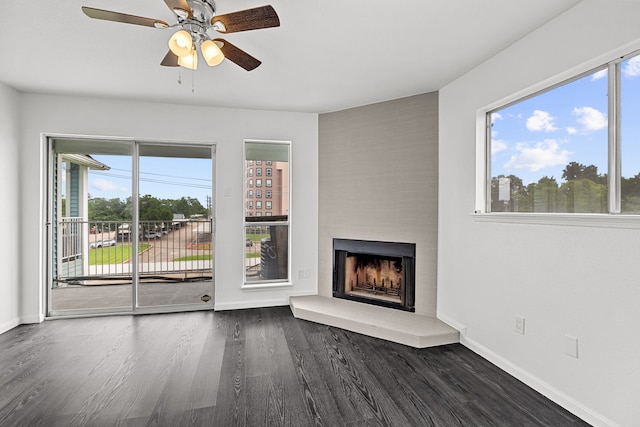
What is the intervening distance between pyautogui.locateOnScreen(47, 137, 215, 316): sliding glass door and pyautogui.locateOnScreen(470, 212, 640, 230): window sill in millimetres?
3099

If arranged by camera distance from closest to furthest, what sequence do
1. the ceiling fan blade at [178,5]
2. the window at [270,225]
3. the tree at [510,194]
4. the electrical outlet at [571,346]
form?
the ceiling fan blade at [178,5]
the electrical outlet at [571,346]
the tree at [510,194]
the window at [270,225]

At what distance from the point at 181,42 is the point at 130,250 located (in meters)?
2.95

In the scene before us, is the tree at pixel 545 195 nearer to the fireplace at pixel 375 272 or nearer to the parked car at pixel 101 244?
the fireplace at pixel 375 272

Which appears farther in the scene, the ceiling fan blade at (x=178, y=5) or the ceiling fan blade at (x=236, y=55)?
the ceiling fan blade at (x=236, y=55)

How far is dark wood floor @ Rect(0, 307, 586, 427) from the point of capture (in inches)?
75.0

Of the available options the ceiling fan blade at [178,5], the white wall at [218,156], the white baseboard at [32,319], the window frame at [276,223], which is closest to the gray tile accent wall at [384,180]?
the white wall at [218,156]

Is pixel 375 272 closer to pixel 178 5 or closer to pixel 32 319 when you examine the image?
pixel 178 5

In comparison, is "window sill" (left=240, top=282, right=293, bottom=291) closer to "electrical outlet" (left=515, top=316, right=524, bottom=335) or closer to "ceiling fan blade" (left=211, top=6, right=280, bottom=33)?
"electrical outlet" (left=515, top=316, right=524, bottom=335)

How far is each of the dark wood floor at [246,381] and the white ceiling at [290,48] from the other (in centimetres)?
250

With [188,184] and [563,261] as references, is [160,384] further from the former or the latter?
[563,261]

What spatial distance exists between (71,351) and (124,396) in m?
1.10

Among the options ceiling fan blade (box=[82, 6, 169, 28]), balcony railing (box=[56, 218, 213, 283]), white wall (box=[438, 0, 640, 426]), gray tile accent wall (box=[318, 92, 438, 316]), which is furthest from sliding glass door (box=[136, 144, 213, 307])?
white wall (box=[438, 0, 640, 426])

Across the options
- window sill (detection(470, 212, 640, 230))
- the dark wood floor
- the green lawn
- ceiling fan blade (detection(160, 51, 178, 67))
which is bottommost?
the dark wood floor

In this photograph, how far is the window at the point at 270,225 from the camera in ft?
13.1
